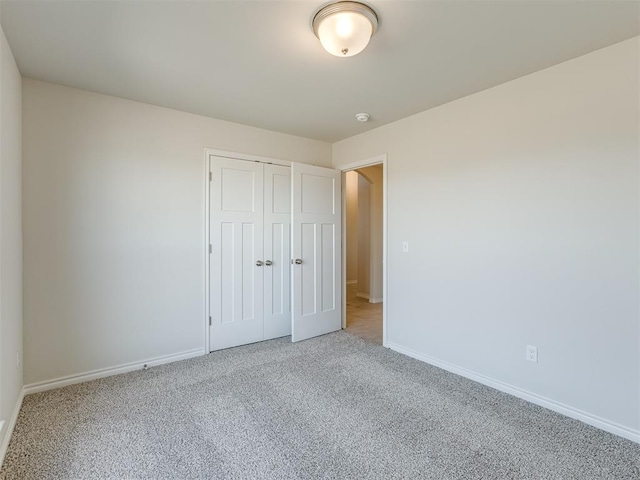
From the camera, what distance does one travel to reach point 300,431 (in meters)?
2.00

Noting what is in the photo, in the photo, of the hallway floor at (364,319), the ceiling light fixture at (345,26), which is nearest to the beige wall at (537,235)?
the hallway floor at (364,319)

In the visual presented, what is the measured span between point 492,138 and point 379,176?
3.06m

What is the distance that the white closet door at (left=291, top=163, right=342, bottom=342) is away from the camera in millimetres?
3686

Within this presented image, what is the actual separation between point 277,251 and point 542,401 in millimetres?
2761

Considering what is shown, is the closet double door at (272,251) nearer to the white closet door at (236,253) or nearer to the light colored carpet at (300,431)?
the white closet door at (236,253)

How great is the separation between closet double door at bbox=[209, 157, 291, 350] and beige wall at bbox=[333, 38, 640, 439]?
1.44 m

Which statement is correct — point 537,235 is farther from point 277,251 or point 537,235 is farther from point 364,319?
Answer: point 364,319

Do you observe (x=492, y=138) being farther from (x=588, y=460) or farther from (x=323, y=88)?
(x=588, y=460)

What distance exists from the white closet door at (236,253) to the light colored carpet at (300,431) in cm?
67

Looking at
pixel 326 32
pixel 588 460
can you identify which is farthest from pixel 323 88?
Result: pixel 588 460

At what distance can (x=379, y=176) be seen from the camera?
562cm

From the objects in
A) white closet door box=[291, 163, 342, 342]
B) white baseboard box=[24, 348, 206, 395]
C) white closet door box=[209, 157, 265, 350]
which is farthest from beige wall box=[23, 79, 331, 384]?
white closet door box=[291, 163, 342, 342]

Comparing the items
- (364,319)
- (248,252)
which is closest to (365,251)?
(364,319)

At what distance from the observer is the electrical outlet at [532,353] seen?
2358mm
